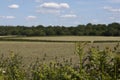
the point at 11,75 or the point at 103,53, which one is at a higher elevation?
the point at 103,53

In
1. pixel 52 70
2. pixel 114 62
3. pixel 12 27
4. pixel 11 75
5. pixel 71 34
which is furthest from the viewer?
pixel 12 27

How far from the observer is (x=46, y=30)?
127 metres

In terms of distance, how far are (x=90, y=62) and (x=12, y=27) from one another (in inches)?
5421

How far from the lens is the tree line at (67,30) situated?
11112 cm

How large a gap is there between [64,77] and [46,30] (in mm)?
123416

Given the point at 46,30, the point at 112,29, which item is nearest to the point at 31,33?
the point at 46,30

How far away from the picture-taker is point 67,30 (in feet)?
414

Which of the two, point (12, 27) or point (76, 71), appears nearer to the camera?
point (76, 71)

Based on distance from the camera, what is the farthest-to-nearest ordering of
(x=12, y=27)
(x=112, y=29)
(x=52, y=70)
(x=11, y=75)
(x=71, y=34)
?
1. (x=12, y=27)
2. (x=71, y=34)
3. (x=112, y=29)
4. (x=11, y=75)
5. (x=52, y=70)

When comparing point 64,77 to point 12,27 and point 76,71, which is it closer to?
point 76,71

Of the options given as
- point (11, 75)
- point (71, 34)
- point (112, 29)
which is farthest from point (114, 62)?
point (71, 34)

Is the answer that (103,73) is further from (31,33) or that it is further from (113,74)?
(31,33)

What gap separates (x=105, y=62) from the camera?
3348 millimetres

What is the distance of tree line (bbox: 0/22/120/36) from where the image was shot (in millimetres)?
111125
